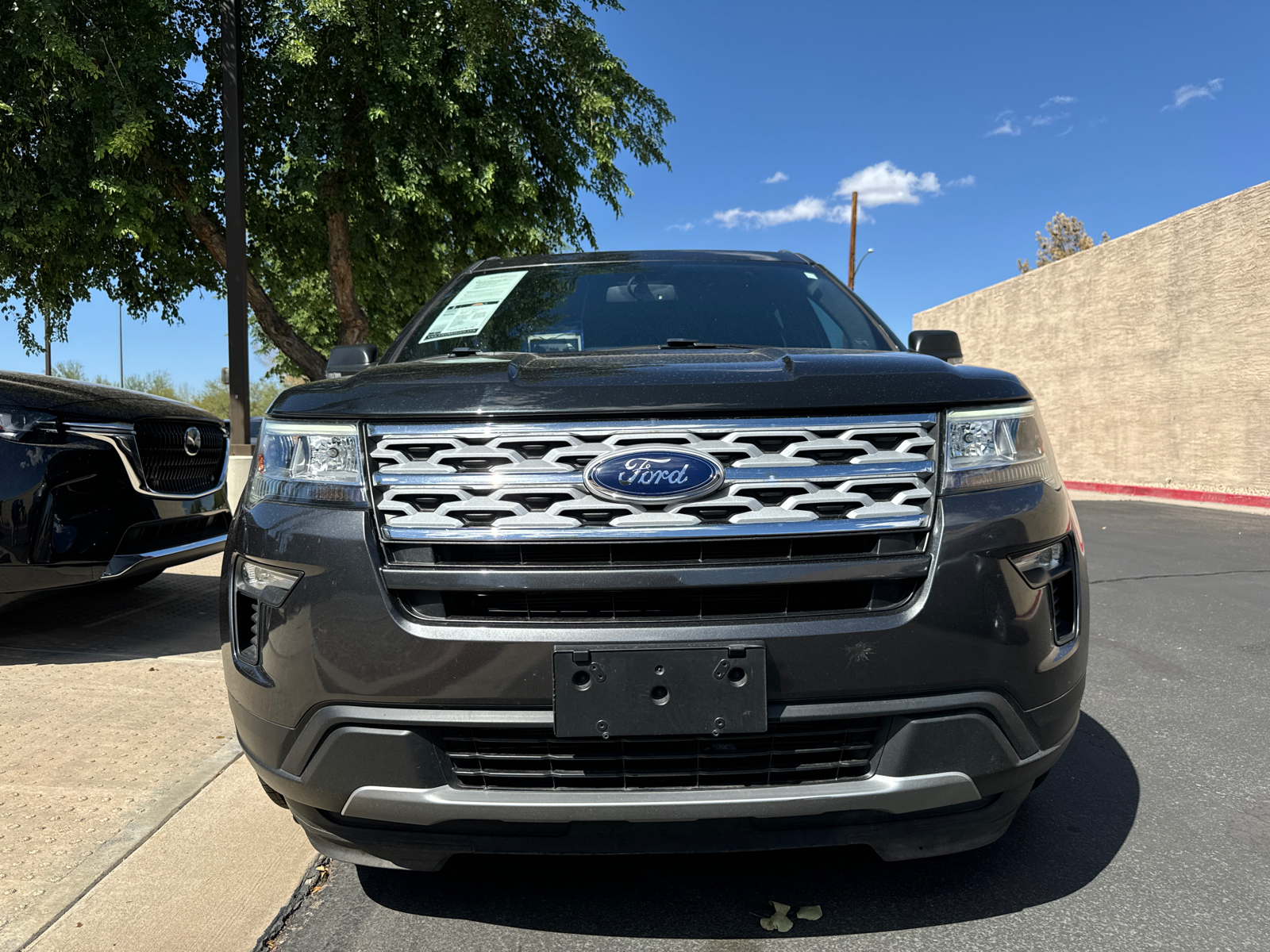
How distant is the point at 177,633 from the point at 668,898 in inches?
138

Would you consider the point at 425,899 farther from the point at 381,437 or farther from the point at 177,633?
the point at 177,633

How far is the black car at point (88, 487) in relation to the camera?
400 centimetres

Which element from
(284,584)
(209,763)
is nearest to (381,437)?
(284,584)

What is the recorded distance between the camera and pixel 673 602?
1.88m

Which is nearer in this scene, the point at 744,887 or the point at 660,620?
the point at 660,620

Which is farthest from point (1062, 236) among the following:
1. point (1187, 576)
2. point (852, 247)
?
point (1187, 576)

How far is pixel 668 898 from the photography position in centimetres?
228

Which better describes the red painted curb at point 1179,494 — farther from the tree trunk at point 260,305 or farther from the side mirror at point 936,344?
the side mirror at point 936,344

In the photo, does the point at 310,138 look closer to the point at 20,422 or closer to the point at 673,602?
the point at 20,422

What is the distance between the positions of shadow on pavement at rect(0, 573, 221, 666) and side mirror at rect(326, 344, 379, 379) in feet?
5.71

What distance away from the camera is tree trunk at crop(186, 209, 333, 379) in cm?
1282

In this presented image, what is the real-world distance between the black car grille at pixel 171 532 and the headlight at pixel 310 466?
7.26 ft

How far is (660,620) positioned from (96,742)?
2423mm

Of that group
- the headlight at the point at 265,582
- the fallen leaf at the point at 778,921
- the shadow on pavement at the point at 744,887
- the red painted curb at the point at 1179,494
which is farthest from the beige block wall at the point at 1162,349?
the headlight at the point at 265,582
